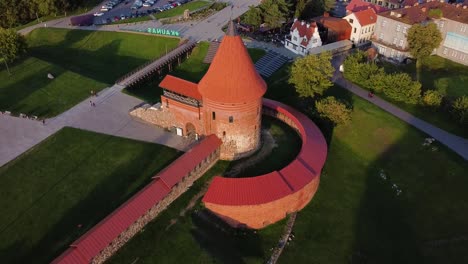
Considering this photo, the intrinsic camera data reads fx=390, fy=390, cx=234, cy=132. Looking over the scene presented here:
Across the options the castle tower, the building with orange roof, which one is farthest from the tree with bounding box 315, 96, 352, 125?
the castle tower

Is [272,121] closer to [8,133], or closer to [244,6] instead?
[8,133]

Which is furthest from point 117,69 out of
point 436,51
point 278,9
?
point 436,51

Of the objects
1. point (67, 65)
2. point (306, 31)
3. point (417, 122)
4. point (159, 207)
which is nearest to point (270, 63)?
point (306, 31)

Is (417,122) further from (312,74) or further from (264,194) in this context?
(264,194)

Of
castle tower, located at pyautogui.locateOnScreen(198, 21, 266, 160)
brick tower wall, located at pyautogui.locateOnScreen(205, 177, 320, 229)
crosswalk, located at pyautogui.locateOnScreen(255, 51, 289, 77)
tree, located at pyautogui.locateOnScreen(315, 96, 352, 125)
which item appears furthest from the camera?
crosswalk, located at pyautogui.locateOnScreen(255, 51, 289, 77)

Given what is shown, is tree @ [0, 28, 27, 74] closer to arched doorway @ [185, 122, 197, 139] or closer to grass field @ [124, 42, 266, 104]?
grass field @ [124, 42, 266, 104]

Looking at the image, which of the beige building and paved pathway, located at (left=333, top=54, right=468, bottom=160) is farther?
the beige building

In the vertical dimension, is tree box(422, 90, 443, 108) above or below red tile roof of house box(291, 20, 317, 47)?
below

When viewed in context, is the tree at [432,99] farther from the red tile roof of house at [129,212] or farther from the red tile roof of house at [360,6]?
the red tile roof of house at [129,212]
